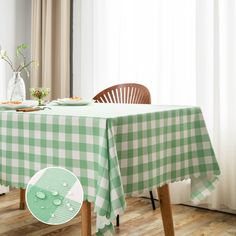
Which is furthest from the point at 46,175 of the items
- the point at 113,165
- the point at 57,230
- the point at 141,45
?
the point at 141,45

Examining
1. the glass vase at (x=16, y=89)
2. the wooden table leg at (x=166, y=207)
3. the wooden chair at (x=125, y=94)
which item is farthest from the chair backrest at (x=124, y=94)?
the wooden table leg at (x=166, y=207)

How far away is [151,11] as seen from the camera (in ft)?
11.5

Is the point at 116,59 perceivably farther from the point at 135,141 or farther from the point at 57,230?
the point at 135,141

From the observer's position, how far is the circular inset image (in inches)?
62.1

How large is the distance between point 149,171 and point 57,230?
1.07 meters

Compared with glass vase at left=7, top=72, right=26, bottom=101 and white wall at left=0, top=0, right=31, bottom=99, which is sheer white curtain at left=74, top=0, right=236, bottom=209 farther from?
glass vase at left=7, top=72, right=26, bottom=101

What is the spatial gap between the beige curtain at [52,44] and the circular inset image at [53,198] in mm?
2475

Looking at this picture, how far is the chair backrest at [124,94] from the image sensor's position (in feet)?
10.1

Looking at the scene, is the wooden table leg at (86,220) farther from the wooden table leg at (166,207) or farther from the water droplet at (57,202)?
the wooden table leg at (166,207)

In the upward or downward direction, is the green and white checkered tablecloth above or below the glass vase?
below

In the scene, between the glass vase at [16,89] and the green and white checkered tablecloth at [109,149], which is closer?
the green and white checkered tablecloth at [109,149]

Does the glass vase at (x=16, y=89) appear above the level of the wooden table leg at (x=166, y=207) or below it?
above

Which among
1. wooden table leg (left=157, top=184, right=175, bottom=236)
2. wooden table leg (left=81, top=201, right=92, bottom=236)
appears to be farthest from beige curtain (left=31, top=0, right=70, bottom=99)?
wooden table leg (left=81, top=201, right=92, bottom=236)

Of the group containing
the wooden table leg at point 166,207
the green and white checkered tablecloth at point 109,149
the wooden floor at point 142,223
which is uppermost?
the green and white checkered tablecloth at point 109,149
